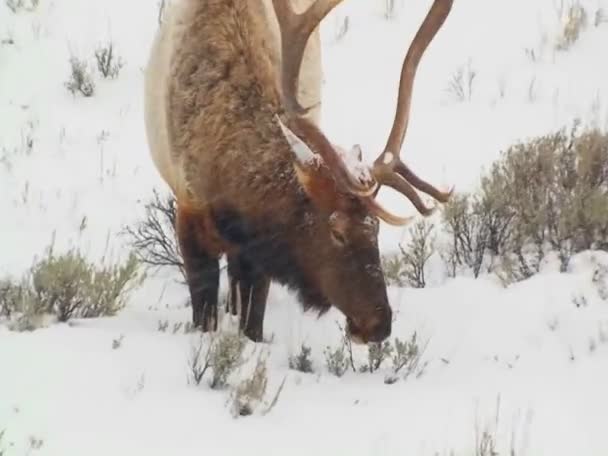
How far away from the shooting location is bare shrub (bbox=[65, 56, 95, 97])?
913 cm

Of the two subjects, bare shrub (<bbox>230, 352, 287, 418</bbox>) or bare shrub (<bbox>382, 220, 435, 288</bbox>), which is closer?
bare shrub (<bbox>230, 352, 287, 418</bbox>)

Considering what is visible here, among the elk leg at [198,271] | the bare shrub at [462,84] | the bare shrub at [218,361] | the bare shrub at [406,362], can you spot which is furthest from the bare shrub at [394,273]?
the bare shrub at [462,84]

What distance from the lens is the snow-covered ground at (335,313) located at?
4355mm

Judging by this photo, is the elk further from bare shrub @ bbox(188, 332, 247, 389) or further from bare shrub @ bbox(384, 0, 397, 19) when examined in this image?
bare shrub @ bbox(384, 0, 397, 19)

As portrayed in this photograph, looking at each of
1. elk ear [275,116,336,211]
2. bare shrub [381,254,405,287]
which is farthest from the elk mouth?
bare shrub [381,254,405,287]

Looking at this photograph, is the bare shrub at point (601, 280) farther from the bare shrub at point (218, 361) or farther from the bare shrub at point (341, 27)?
the bare shrub at point (341, 27)

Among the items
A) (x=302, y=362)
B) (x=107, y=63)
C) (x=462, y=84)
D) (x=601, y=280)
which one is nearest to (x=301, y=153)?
(x=302, y=362)

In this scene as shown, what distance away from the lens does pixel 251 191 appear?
5332mm

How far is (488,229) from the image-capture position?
260 inches

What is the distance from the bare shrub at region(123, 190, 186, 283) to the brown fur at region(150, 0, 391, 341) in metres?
1.10

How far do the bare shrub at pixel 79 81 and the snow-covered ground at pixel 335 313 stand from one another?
90 millimetres

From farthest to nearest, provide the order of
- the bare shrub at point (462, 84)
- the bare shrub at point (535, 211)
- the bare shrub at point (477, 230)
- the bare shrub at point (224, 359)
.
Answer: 1. the bare shrub at point (462, 84)
2. the bare shrub at point (477, 230)
3. the bare shrub at point (535, 211)
4. the bare shrub at point (224, 359)

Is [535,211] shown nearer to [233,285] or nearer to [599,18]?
[233,285]

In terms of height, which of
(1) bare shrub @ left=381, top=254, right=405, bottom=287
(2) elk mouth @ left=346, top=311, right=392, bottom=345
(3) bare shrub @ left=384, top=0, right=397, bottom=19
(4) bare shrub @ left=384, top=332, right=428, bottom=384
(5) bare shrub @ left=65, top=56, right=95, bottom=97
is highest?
(3) bare shrub @ left=384, top=0, right=397, bottom=19
